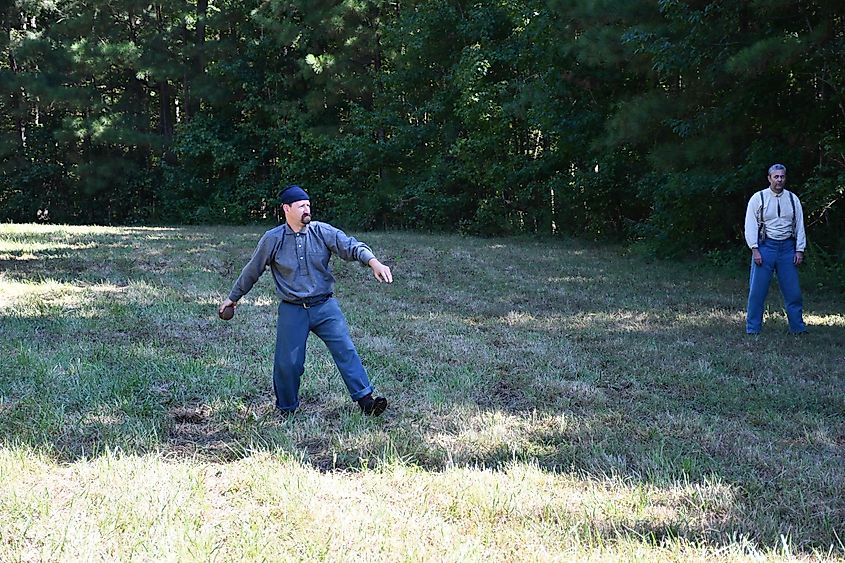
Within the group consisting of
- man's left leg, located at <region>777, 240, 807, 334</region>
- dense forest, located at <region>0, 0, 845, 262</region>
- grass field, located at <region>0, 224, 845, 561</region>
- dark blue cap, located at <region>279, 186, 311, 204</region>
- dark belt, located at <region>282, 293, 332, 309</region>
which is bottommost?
grass field, located at <region>0, 224, 845, 561</region>

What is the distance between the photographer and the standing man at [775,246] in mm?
8570

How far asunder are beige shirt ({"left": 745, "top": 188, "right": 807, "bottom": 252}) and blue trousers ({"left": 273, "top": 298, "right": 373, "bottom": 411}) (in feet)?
17.1

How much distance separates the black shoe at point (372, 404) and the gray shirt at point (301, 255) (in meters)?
0.77

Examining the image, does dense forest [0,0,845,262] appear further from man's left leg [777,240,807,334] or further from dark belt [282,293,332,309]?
dark belt [282,293,332,309]

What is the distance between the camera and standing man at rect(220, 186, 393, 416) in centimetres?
532

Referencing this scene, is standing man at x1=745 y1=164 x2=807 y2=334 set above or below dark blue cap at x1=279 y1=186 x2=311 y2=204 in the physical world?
below

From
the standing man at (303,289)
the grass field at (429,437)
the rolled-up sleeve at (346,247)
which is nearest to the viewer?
the grass field at (429,437)

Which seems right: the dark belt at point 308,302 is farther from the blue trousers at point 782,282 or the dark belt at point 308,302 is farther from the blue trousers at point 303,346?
the blue trousers at point 782,282

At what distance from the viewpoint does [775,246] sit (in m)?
8.67

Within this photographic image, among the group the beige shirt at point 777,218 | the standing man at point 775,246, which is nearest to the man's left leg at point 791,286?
the standing man at point 775,246

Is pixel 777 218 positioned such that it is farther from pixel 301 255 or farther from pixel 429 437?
pixel 301 255

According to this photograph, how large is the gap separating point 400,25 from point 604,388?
20971 millimetres

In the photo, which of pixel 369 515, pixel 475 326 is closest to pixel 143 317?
pixel 475 326

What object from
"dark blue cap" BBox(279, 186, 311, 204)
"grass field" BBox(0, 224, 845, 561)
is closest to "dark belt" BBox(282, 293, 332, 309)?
"dark blue cap" BBox(279, 186, 311, 204)
